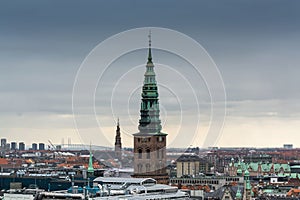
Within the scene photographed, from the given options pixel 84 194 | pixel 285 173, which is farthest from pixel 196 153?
pixel 84 194

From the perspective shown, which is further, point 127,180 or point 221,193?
point 221,193

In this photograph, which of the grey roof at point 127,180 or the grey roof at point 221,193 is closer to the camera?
the grey roof at point 127,180

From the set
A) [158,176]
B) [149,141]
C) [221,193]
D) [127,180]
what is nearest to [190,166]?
[221,193]

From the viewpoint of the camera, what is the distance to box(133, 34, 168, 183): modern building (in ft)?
238

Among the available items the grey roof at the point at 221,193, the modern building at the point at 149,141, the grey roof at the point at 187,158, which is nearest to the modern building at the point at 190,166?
the grey roof at the point at 187,158

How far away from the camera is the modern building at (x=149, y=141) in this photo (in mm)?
72500

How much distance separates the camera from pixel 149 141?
239 feet

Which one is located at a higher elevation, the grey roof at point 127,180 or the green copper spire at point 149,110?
the green copper spire at point 149,110

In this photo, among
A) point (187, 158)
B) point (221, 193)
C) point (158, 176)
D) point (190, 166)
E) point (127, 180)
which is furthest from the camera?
point (187, 158)

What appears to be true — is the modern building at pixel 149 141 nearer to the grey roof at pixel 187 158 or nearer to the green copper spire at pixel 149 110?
the green copper spire at pixel 149 110

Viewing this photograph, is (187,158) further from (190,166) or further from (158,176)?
(158,176)

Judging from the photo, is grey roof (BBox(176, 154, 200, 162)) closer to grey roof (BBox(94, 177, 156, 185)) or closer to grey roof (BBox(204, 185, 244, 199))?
grey roof (BBox(204, 185, 244, 199))

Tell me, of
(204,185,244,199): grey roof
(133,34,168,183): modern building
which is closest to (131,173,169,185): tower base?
(133,34,168,183): modern building

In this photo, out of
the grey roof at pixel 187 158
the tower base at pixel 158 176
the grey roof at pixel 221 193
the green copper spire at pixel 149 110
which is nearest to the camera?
the tower base at pixel 158 176
